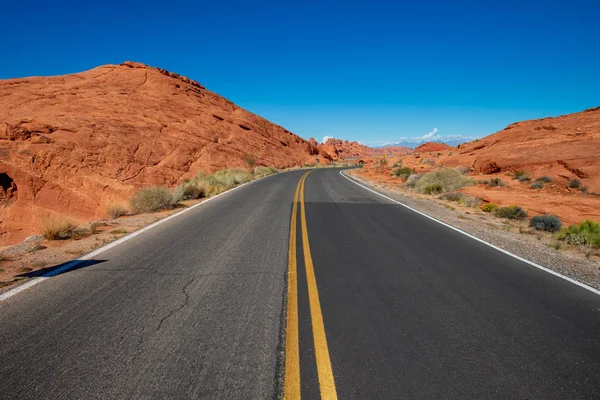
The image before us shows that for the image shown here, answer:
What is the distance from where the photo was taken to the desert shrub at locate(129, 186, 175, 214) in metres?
11.0

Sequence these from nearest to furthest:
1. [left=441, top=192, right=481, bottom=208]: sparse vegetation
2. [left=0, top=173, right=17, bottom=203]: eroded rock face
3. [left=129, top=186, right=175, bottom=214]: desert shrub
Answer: [left=129, top=186, right=175, bottom=214]: desert shrub < [left=441, top=192, right=481, bottom=208]: sparse vegetation < [left=0, top=173, right=17, bottom=203]: eroded rock face

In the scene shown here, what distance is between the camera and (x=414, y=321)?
3.64 metres

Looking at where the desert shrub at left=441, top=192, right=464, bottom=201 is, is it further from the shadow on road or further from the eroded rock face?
the eroded rock face

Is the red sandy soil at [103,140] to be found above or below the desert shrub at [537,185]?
above

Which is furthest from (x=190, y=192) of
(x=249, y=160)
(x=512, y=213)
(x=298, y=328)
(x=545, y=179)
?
(x=249, y=160)

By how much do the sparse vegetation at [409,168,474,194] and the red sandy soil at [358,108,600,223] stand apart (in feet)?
2.87

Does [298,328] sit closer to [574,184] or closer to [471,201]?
[471,201]

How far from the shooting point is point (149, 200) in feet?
37.1

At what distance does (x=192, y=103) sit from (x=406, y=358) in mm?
49456

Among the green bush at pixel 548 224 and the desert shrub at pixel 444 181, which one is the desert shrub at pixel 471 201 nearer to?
the desert shrub at pixel 444 181

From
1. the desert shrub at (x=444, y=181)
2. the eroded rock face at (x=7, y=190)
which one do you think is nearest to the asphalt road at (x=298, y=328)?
the desert shrub at (x=444, y=181)

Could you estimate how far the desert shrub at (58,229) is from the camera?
6816mm

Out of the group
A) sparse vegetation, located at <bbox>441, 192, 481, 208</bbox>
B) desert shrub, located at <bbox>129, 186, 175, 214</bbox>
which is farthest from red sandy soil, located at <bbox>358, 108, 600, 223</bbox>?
desert shrub, located at <bbox>129, 186, 175, 214</bbox>

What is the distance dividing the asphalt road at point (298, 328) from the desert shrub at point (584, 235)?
10.0 ft
